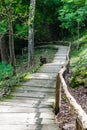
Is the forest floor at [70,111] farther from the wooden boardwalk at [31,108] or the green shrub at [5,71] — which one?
the green shrub at [5,71]

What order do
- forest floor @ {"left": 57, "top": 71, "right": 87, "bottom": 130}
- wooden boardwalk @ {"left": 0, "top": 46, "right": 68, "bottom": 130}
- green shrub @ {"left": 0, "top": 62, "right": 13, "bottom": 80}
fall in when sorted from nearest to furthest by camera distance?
forest floor @ {"left": 57, "top": 71, "right": 87, "bottom": 130} < wooden boardwalk @ {"left": 0, "top": 46, "right": 68, "bottom": 130} < green shrub @ {"left": 0, "top": 62, "right": 13, "bottom": 80}

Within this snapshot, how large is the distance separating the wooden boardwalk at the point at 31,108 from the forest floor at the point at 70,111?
212 mm

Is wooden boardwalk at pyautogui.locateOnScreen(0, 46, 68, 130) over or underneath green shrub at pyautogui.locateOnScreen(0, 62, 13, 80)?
over

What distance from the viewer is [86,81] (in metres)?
11.8

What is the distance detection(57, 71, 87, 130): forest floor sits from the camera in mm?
7011

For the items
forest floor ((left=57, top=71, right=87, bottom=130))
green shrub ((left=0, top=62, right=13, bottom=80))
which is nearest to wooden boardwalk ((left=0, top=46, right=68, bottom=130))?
forest floor ((left=57, top=71, right=87, bottom=130))

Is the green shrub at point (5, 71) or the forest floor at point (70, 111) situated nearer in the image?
the forest floor at point (70, 111)

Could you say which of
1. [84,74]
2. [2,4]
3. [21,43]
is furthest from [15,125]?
[21,43]

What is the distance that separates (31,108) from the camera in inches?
357

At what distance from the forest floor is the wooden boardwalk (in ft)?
0.69

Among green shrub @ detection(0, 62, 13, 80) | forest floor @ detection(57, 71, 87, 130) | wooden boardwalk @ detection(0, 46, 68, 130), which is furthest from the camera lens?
green shrub @ detection(0, 62, 13, 80)

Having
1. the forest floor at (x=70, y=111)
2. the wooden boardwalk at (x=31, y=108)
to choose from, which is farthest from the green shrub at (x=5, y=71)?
the forest floor at (x=70, y=111)

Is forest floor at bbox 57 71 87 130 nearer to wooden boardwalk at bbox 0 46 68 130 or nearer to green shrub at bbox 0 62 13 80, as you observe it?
wooden boardwalk at bbox 0 46 68 130

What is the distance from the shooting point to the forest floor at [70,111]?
7011mm
